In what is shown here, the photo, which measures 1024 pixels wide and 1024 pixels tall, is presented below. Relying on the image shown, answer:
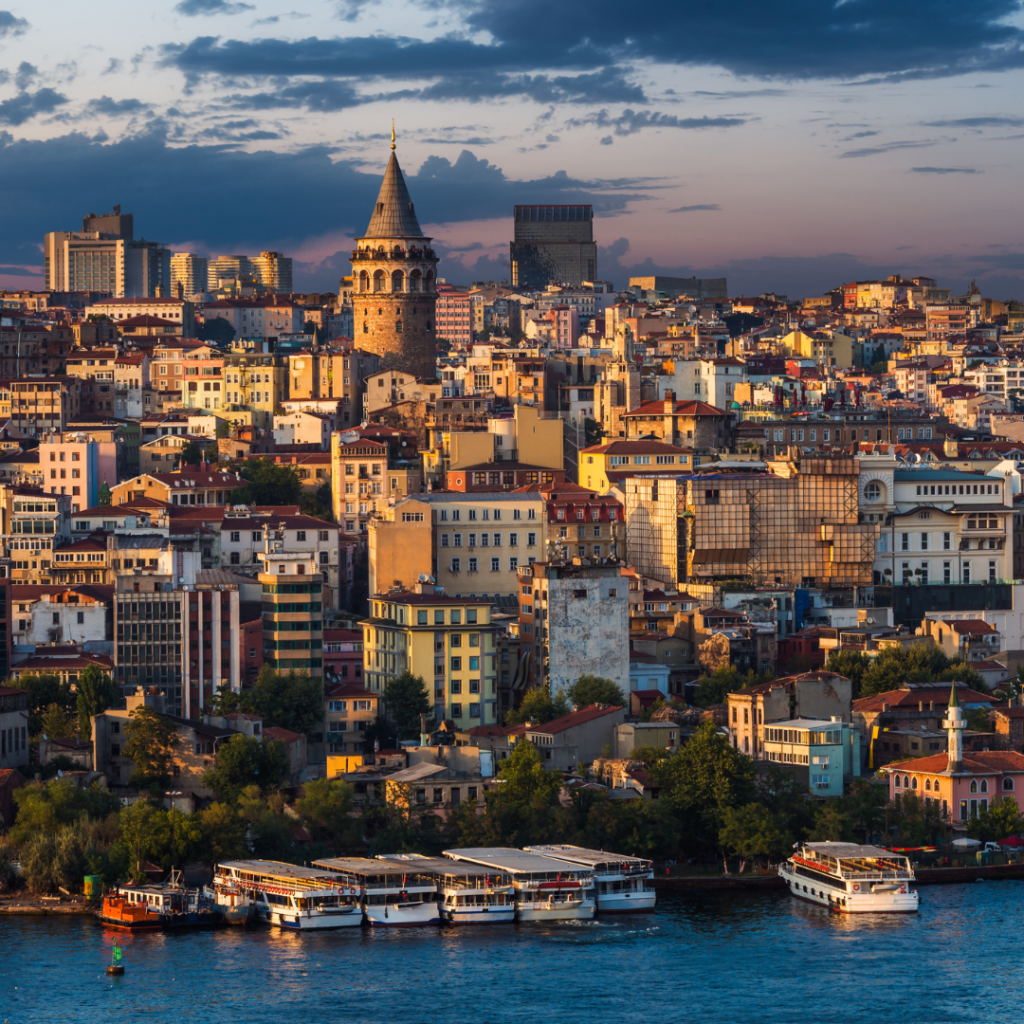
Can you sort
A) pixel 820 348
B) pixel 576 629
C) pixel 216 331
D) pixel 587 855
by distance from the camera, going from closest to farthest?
pixel 587 855, pixel 576 629, pixel 216 331, pixel 820 348

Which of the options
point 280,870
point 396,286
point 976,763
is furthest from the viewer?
point 396,286

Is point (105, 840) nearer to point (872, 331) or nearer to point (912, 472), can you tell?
point (912, 472)

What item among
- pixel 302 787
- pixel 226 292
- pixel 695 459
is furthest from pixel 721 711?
pixel 226 292

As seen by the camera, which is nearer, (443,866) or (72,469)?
(443,866)

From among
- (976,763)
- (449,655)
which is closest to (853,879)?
(976,763)

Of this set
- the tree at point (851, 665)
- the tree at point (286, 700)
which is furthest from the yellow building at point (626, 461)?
the tree at point (286, 700)

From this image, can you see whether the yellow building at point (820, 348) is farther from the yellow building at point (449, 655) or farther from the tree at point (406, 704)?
the tree at point (406, 704)

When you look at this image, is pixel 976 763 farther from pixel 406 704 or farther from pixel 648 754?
pixel 406 704
